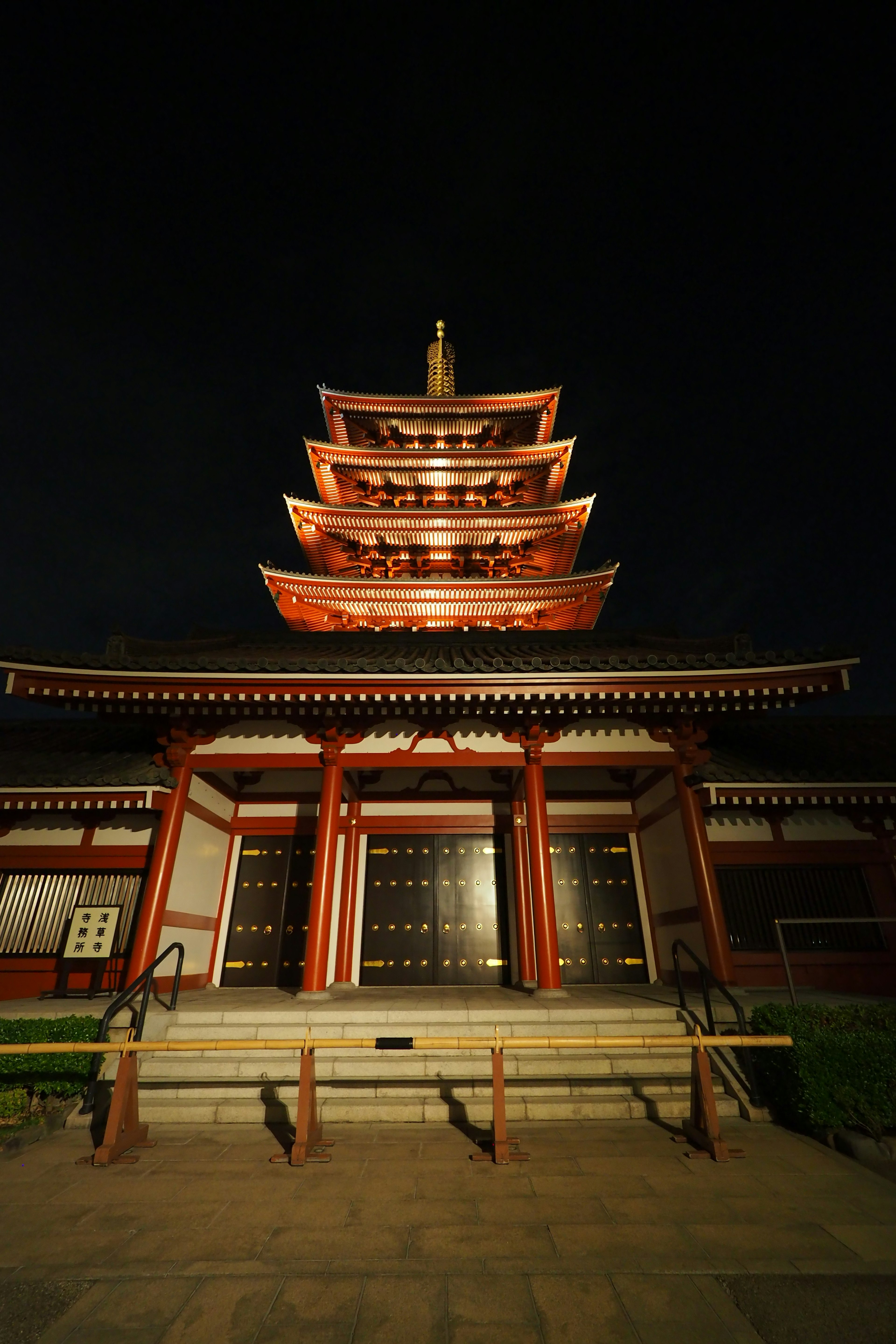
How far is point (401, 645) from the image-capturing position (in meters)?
13.0

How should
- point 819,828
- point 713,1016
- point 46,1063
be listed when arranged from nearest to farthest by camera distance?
point 46,1063 → point 713,1016 → point 819,828

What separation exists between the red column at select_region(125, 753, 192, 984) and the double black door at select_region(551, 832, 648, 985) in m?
6.58

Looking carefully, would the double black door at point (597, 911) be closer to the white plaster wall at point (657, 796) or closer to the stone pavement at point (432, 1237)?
the white plaster wall at point (657, 796)

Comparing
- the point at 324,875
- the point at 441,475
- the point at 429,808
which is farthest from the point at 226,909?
the point at 441,475

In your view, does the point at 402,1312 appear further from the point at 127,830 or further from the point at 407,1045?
the point at 127,830

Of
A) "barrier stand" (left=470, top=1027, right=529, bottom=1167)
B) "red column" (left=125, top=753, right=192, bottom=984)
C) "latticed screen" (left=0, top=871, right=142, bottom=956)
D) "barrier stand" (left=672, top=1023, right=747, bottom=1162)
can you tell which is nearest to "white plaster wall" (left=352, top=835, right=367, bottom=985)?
"red column" (left=125, top=753, right=192, bottom=984)

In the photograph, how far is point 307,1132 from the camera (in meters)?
5.03

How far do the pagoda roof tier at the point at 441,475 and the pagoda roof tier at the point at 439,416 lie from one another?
2.24 ft

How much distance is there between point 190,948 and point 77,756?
13.1ft

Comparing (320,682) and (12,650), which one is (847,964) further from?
(12,650)

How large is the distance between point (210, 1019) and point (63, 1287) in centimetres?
388

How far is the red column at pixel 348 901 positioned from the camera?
33.0ft

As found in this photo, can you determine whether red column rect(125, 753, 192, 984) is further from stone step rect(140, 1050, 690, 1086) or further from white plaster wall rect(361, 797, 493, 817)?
white plaster wall rect(361, 797, 493, 817)

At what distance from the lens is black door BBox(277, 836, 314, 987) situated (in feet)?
34.5
